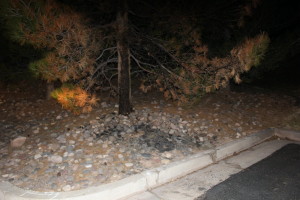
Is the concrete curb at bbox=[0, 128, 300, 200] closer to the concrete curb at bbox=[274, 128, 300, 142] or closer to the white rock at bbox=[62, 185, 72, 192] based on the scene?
the white rock at bbox=[62, 185, 72, 192]

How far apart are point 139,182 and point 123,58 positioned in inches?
103

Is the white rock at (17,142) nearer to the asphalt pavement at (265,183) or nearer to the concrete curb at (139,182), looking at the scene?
the concrete curb at (139,182)

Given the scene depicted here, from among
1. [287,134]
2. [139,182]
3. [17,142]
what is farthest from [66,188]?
[287,134]

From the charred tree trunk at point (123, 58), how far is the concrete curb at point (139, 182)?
1914mm

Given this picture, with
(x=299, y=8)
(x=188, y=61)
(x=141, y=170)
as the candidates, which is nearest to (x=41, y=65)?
(x=141, y=170)

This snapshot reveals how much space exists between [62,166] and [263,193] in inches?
105

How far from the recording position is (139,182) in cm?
324

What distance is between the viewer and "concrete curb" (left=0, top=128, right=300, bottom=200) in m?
2.91

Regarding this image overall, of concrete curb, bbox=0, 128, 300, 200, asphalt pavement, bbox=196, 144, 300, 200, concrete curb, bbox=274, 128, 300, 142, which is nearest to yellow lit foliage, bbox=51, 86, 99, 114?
concrete curb, bbox=0, 128, 300, 200

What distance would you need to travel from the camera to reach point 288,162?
13.1ft

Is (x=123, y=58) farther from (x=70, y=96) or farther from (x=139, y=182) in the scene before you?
(x=139, y=182)

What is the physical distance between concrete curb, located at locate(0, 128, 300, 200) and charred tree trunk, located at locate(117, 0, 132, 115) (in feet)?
6.28

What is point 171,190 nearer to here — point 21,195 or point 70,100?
point 21,195

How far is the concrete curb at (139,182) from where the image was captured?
A: 291 cm
